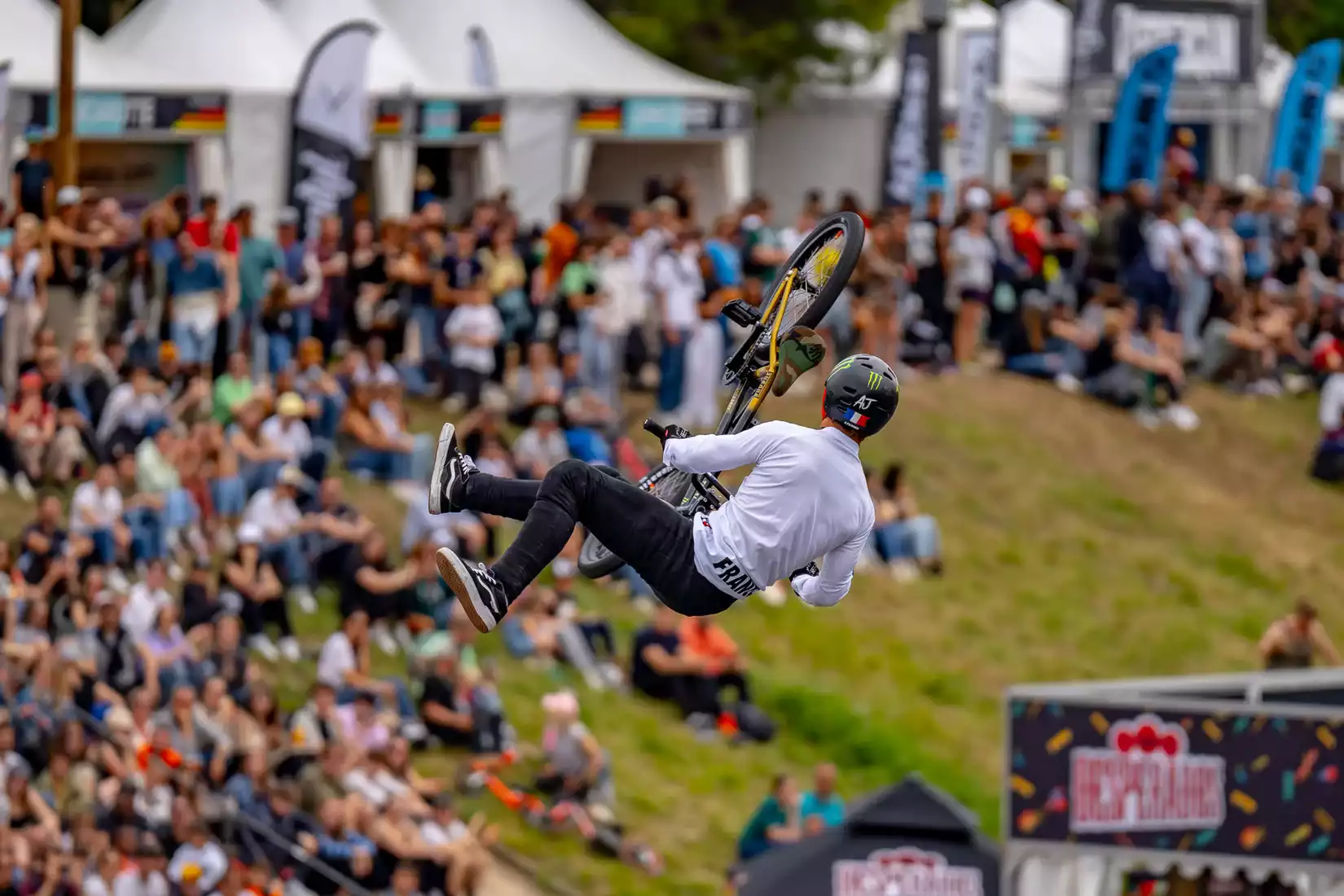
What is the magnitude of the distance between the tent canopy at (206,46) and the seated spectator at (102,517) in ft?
25.3

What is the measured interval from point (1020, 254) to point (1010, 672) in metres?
4.78

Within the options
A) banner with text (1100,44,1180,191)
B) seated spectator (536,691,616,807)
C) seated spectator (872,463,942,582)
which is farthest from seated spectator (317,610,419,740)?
banner with text (1100,44,1180,191)

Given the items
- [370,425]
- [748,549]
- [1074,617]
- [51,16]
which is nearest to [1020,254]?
[1074,617]

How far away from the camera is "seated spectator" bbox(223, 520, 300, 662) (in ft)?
54.3

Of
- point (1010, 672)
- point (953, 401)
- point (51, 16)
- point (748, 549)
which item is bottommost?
point (1010, 672)

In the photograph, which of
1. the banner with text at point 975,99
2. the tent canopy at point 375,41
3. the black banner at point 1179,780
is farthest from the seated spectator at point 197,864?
the banner with text at point 975,99

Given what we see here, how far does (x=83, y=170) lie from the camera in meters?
A: 22.9

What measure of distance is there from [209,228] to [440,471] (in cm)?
931

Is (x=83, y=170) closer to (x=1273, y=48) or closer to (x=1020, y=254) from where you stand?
(x=1020, y=254)

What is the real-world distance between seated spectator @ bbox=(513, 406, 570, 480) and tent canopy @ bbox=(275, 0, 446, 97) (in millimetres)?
6345

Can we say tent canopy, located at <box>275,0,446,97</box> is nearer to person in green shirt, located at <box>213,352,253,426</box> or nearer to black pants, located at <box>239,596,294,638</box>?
person in green shirt, located at <box>213,352,253,426</box>

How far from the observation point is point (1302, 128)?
30.2 meters

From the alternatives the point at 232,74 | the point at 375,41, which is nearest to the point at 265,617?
the point at 232,74

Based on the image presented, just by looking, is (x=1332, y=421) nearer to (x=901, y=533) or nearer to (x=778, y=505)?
(x=901, y=533)
